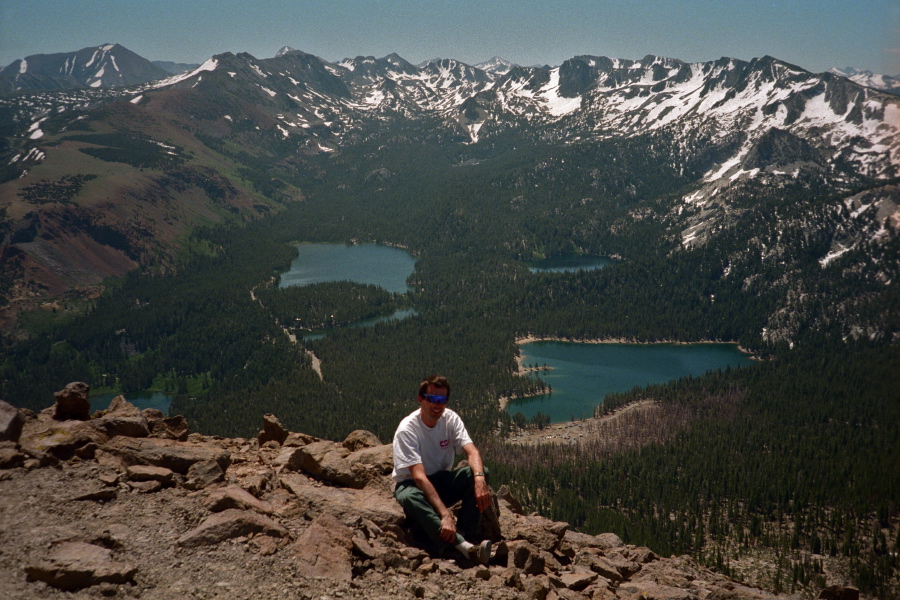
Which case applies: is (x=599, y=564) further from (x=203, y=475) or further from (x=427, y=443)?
Answer: (x=203, y=475)

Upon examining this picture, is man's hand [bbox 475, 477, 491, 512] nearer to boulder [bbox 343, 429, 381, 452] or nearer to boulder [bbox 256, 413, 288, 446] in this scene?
boulder [bbox 343, 429, 381, 452]

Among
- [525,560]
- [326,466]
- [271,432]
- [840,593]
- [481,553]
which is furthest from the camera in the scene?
[271,432]

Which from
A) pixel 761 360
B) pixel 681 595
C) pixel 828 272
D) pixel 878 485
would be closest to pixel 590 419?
pixel 878 485

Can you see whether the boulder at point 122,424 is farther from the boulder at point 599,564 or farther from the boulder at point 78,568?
the boulder at point 599,564

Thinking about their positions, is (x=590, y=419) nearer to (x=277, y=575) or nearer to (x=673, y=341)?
(x=673, y=341)

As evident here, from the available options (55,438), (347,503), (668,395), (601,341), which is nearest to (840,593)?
(347,503)

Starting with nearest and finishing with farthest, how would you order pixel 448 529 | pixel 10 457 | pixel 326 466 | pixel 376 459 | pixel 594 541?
pixel 448 529, pixel 10 457, pixel 326 466, pixel 376 459, pixel 594 541
